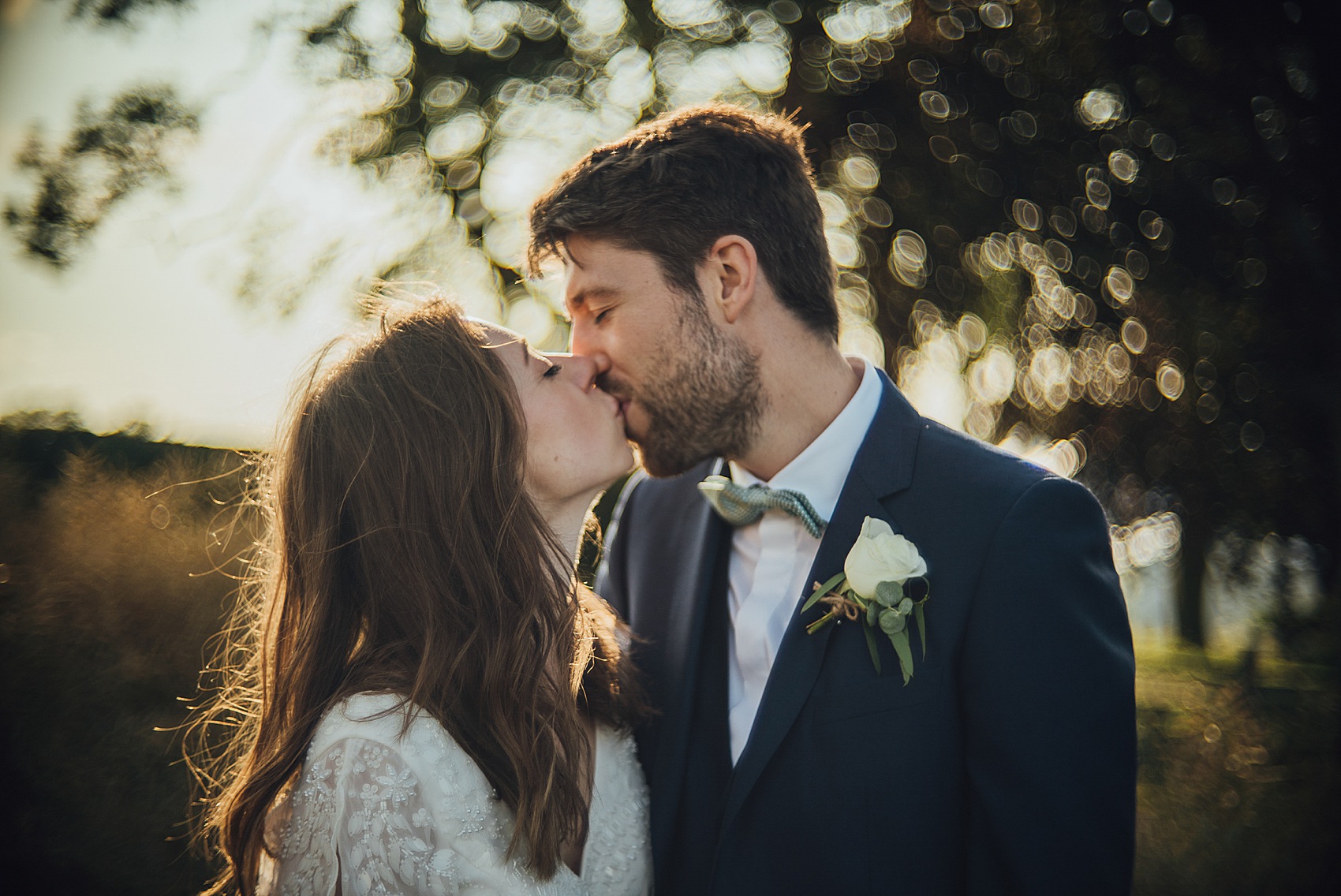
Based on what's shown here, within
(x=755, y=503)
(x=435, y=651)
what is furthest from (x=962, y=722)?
(x=435, y=651)

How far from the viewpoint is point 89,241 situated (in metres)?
3.60

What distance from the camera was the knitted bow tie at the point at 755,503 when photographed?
8.43 feet

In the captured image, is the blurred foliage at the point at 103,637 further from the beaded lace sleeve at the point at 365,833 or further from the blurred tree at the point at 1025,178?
the blurred tree at the point at 1025,178

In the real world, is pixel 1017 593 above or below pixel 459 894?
above

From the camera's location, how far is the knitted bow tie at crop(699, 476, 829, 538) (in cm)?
257

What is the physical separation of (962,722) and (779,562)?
750mm

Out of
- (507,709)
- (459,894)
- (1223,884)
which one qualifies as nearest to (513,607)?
(507,709)

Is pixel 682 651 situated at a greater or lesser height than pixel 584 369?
lesser

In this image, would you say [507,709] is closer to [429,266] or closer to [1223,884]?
[1223,884]

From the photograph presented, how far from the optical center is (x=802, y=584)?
263cm

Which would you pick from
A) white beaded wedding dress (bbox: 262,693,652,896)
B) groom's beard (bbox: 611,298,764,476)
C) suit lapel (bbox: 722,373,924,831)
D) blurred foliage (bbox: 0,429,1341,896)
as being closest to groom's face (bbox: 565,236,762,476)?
groom's beard (bbox: 611,298,764,476)

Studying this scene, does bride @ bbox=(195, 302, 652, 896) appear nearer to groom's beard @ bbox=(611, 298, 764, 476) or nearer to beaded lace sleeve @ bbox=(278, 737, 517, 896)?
beaded lace sleeve @ bbox=(278, 737, 517, 896)

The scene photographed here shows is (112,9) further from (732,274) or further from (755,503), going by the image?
(755,503)

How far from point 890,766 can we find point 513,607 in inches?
44.4
